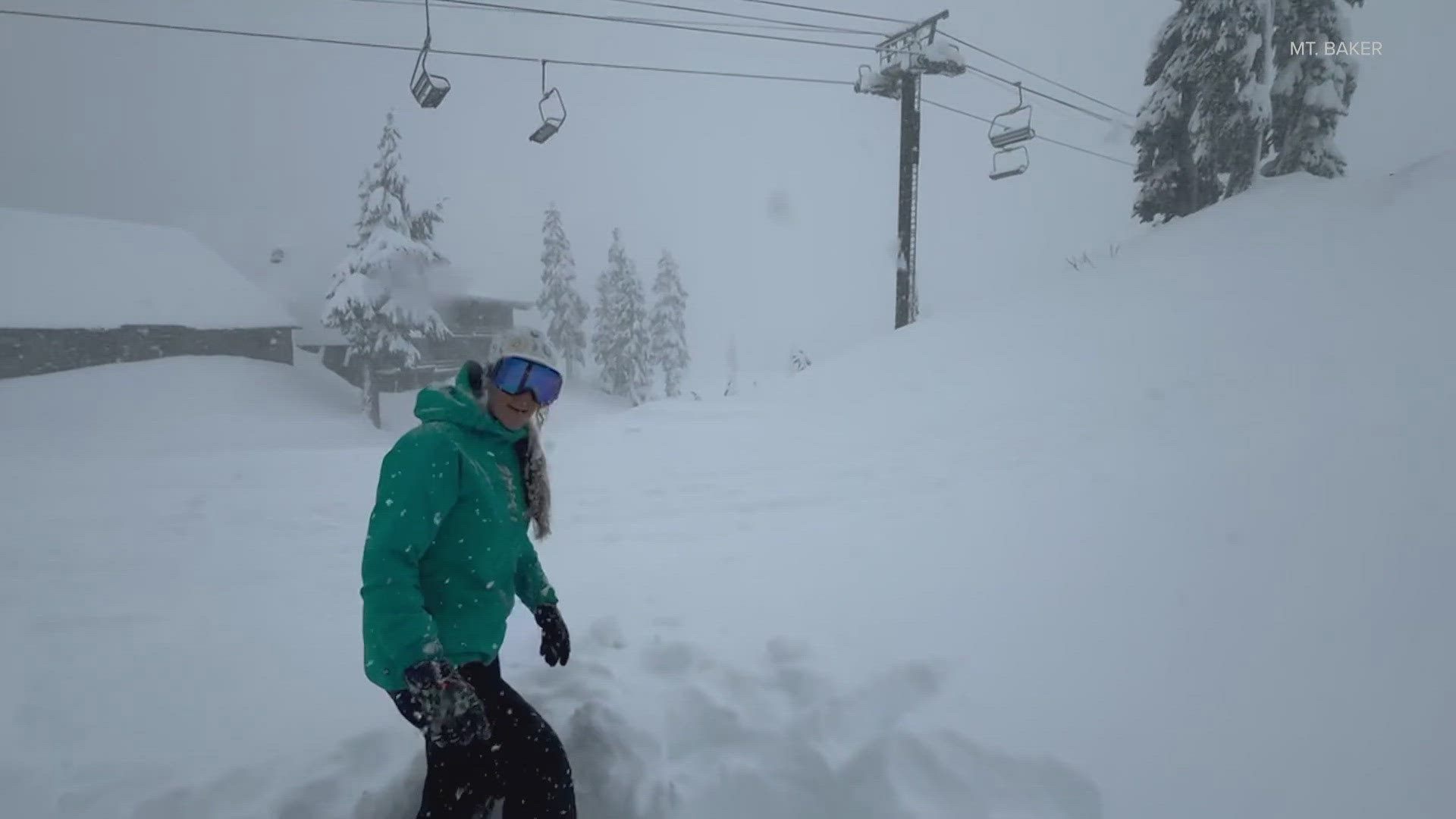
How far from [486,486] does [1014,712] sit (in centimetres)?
252

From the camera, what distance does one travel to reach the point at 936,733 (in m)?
2.98

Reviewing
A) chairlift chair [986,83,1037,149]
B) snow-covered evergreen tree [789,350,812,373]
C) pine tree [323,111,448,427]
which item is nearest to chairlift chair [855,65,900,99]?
chairlift chair [986,83,1037,149]

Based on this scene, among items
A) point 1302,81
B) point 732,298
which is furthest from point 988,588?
point 732,298

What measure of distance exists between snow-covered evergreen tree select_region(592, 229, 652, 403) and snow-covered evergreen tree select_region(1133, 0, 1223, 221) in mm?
32292

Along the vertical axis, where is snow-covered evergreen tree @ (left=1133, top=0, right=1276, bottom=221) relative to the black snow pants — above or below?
above

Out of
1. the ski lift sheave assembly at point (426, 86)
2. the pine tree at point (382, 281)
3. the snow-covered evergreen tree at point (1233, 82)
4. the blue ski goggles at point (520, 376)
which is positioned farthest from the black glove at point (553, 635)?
the pine tree at point (382, 281)

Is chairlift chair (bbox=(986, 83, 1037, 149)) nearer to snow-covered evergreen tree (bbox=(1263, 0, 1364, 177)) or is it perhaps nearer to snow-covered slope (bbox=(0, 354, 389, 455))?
snow-covered evergreen tree (bbox=(1263, 0, 1364, 177))

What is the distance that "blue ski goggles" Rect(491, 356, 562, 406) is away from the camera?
2.63 meters

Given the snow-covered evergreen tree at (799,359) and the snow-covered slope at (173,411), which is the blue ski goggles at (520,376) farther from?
the snow-covered slope at (173,411)

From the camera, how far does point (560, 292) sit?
44.8m

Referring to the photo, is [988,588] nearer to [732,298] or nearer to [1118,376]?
[1118,376]

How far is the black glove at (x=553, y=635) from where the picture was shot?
10.1ft

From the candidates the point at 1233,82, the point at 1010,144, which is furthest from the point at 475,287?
the point at 1233,82

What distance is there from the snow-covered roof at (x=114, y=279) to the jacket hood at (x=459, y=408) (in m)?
34.5
